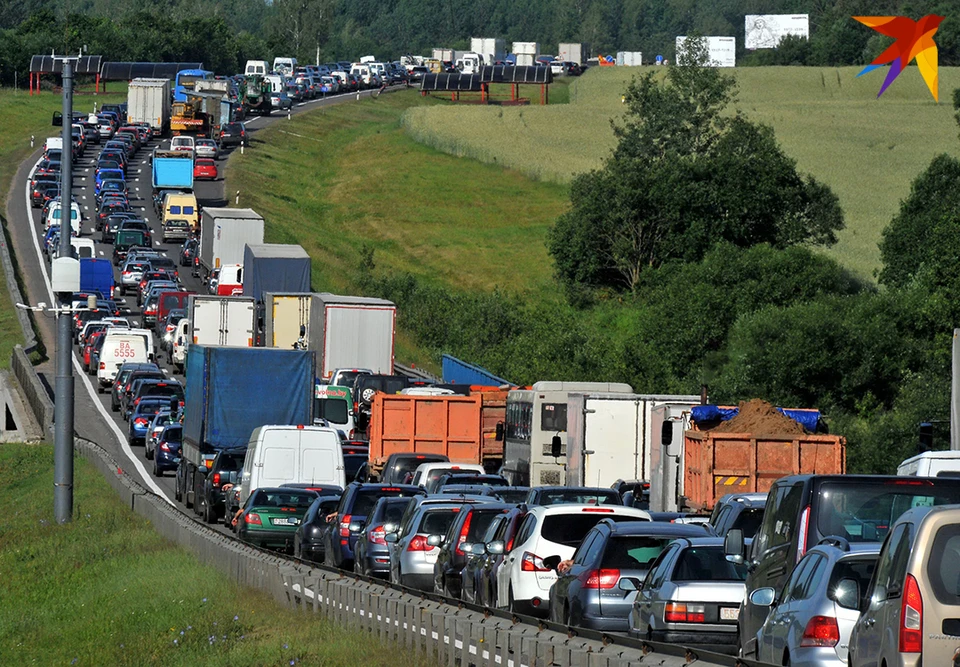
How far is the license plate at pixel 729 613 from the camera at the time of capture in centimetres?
1488

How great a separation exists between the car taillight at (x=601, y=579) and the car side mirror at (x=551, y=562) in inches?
68.9

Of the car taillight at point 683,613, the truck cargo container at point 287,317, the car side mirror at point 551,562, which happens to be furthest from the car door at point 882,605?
the truck cargo container at point 287,317

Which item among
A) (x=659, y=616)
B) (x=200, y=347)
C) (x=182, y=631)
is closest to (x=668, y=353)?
(x=200, y=347)

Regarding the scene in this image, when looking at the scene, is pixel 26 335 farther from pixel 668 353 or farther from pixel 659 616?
pixel 659 616

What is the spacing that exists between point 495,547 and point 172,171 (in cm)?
7623

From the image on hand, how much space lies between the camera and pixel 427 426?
1516 inches

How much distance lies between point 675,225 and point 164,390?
38866 mm

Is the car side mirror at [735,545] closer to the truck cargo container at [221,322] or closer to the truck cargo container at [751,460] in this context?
the truck cargo container at [751,460]

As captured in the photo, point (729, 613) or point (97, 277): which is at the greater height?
point (729, 613)

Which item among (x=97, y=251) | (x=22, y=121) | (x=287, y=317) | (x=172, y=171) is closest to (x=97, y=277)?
(x=97, y=251)

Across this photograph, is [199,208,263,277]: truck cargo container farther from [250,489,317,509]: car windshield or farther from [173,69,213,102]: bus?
[173,69,213,102]: bus

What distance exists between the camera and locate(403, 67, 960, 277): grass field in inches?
4296

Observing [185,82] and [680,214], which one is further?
[185,82]

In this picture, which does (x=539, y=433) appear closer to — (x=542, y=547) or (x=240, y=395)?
(x=240, y=395)
